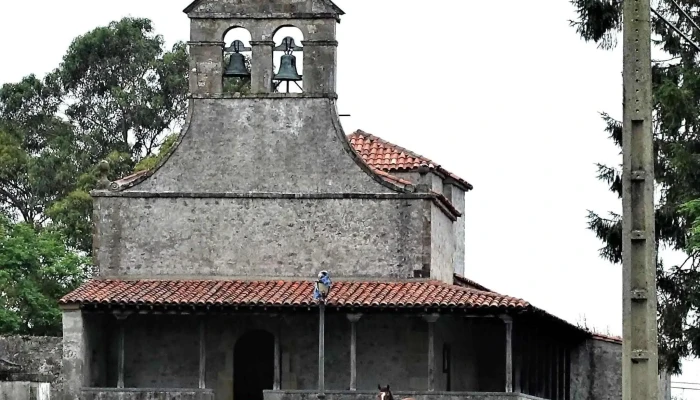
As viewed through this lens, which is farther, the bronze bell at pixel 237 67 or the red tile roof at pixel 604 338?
the red tile roof at pixel 604 338

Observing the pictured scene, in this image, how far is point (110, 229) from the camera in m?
48.3

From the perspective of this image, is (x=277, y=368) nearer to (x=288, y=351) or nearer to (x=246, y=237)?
(x=288, y=351)

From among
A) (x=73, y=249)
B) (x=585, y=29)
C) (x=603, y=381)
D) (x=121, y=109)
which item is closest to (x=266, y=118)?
(x=585, y=29)

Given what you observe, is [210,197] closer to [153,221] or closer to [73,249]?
[153,221]

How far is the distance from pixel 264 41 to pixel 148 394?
29.8 ft

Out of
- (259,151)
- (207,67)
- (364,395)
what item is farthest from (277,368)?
(207,67)

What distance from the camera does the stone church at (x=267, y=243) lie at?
47.0 m

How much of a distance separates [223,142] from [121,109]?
37685 millimetres

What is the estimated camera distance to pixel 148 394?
45.4 m

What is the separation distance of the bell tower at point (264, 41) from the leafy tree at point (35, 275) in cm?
2541

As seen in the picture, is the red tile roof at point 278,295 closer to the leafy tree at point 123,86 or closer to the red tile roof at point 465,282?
the red tile roof at point 465,282

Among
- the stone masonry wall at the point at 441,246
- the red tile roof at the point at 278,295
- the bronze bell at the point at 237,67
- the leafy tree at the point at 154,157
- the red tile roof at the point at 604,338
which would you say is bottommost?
the red tile roof at the point at 604,338

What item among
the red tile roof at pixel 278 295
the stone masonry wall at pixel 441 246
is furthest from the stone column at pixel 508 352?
the stone masonry wall at pixel 441 246

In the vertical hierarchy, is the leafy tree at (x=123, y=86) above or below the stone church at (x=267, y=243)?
above
